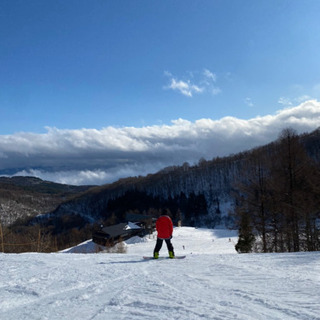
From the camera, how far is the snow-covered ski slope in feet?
13.7

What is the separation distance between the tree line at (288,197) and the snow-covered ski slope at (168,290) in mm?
7035

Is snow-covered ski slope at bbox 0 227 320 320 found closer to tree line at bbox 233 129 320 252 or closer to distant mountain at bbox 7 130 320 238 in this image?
tree line at bbox 233 129 320 252

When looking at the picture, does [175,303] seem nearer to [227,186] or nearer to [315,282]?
[315,282]

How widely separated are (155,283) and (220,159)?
15662 cm

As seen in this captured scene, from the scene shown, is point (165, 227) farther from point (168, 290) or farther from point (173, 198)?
point (173, 198)

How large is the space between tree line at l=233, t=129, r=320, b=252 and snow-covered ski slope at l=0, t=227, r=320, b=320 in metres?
7.04

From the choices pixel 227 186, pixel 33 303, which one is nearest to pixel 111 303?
pixel 33 303

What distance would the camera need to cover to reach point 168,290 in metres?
5.23

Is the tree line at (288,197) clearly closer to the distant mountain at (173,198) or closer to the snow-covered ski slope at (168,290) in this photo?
→ the snow-covered ski slope at (168,290)

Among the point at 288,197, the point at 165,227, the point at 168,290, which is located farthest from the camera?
the point at 288,197

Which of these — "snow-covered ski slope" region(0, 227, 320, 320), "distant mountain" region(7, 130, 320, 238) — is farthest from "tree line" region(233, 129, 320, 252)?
"distant mountain" region(7, 130, 320, 238)

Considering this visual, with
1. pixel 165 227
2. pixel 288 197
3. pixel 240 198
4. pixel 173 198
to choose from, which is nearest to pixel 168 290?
pixel 165 227

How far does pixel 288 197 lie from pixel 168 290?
1216 cm

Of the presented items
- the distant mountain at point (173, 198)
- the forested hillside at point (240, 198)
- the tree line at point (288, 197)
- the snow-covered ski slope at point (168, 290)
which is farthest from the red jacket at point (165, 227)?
the distant mountain at point (173, 198)
